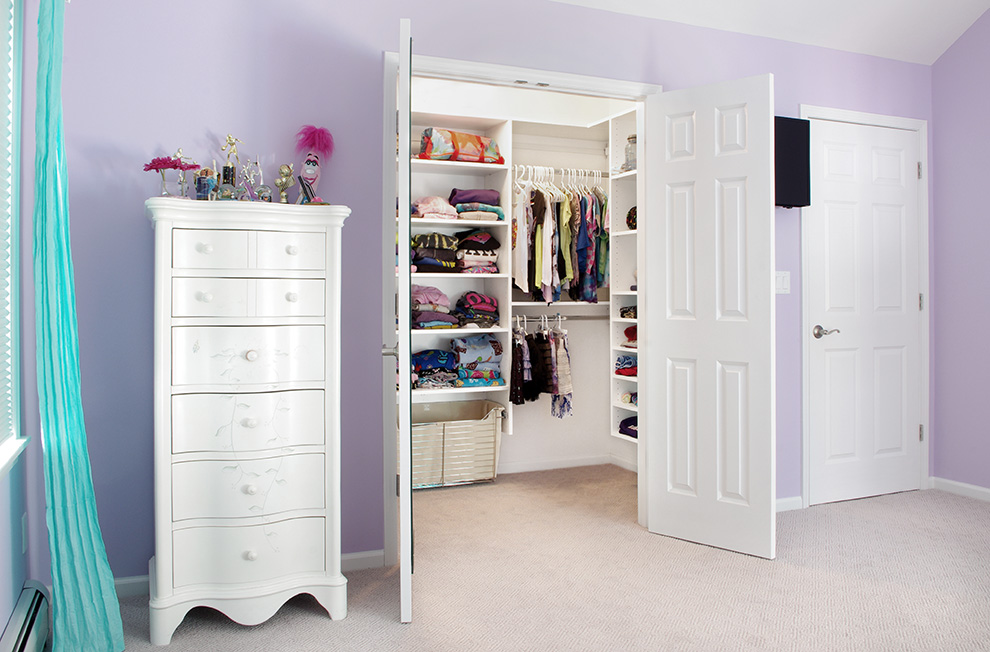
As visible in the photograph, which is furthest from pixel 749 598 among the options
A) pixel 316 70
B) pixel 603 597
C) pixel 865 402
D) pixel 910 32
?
pixel 910 32

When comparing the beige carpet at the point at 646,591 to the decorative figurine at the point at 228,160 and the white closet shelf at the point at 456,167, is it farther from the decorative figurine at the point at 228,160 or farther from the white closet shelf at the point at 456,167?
the white closet shelf at the point at 456,167

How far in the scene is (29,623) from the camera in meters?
2.04

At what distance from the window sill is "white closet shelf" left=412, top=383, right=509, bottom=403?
2036mm

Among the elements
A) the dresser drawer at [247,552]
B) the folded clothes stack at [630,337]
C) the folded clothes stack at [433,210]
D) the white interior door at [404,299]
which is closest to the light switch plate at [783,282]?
the folded clothes stack at [630,337]

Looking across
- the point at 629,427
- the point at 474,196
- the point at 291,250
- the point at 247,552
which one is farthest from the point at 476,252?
the point at 247,552

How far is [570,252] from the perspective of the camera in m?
4.36

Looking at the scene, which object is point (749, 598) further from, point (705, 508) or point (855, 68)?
point (855, 68)

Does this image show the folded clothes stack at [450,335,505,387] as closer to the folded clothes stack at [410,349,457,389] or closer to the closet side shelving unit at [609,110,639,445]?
the folded clothes stack at [410,349,457,389]

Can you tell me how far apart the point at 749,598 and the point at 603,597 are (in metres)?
0.54

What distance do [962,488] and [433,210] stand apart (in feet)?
11.4

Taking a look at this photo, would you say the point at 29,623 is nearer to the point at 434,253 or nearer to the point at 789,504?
the point at 434,253

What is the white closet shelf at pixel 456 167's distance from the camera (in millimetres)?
4109

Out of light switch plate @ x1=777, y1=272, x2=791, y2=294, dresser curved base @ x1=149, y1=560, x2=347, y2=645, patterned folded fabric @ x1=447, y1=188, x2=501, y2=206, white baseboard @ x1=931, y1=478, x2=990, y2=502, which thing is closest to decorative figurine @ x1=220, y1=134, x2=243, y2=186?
dresser curved base @ x1=149, y1=560, x2=347, y2=645

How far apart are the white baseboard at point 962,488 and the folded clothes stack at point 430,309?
9.87 feet
